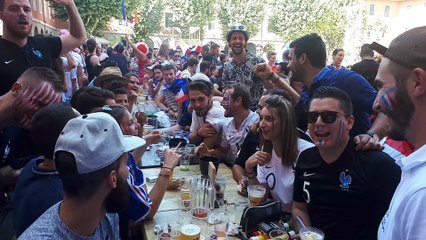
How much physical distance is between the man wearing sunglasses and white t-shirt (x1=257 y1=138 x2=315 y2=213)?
9.1 inches

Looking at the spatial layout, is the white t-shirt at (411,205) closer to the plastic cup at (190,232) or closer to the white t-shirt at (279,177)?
the plastic cup at (190,232)

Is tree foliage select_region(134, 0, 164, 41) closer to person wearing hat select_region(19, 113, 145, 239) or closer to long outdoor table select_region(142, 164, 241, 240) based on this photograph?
long outdoor table select_region(142, 164, 241, 240)

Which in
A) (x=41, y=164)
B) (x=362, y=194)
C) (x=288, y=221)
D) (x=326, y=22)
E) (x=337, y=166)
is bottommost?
(x=288, y=221)

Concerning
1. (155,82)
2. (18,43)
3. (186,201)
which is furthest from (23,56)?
(155,82)

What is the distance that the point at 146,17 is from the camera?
3959 cm

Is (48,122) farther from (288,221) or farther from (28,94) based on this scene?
(288,221)

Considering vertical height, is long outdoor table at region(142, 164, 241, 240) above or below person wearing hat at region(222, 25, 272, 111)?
below

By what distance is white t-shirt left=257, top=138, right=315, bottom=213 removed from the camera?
2732 millimetres

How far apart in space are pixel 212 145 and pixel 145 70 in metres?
7.71

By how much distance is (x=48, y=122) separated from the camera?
1.75 metres

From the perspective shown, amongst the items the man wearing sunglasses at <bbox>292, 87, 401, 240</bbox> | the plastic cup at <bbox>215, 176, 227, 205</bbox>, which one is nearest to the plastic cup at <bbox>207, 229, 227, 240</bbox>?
the plastic cup at <bbox>215, 176, 227, 205</bbox>

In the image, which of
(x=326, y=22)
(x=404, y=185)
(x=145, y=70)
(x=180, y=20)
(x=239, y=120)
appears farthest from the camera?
(x=180, y=20)

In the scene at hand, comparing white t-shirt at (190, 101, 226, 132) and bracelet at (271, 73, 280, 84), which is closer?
bracelet at (271, 73, 280, 84)

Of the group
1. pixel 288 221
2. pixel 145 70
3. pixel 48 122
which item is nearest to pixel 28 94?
pixel 48 122
